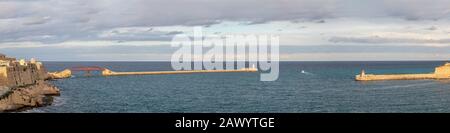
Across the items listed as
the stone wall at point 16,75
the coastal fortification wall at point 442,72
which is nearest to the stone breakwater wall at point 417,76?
the coastal fortification wall at point 442,72

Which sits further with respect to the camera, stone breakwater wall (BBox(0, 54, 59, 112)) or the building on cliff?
the building on cliff

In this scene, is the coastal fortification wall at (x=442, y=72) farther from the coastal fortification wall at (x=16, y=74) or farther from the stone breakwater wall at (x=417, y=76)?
the coastal fortification wall at (x=16, y=74)

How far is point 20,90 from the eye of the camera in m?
36.3

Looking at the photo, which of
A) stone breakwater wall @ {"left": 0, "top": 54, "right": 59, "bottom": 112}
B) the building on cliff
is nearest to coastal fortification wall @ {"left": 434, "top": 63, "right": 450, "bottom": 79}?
stone breakwater wall @ {"left": 0, "top": 54, "right": 59, "bottom": 112}

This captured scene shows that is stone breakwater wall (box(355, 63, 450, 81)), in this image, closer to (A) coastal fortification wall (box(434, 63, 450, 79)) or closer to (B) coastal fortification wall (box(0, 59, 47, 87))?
(A) coastal fortification wall (box(434, 63, 450, 79))

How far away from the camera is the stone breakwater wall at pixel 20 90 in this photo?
30875 mm

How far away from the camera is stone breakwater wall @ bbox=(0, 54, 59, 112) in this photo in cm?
3088

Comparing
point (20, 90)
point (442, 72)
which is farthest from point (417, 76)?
point (20, 90)

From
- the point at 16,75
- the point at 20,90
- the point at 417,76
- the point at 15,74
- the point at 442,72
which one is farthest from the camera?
the point at 442,72

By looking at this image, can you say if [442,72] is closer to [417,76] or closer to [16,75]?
[417,76]
